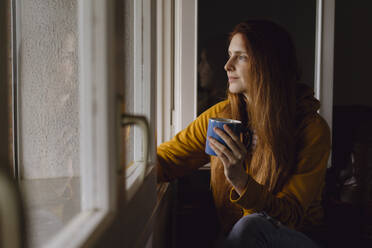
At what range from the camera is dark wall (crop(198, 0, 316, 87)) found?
168cm

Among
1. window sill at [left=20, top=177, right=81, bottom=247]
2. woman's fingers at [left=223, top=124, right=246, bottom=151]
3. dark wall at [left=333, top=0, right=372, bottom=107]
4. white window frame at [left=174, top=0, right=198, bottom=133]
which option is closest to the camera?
window sill at [left=20, top=177, right=81, bottom=247]

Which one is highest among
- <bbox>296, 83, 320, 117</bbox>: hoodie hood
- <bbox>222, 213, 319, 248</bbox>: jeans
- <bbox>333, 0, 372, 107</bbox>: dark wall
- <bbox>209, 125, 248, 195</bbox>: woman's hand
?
<bbox>333, 0, 372, 107</bbox>: dark wall

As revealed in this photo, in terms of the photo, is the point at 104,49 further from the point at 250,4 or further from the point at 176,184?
the point at 250,4

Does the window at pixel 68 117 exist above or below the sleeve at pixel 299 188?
above

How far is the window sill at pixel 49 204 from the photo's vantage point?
0.37 metres

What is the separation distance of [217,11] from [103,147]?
1.46 m

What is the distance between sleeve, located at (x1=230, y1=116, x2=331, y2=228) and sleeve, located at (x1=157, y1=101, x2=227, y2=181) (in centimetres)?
32

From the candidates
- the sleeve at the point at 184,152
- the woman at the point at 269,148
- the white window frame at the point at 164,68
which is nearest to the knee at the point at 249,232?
the woman at the point at 269,148

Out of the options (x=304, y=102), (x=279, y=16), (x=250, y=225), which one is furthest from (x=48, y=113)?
(x=279, y=16)

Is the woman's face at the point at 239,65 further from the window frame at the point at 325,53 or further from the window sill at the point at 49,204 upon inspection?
the window sill at the point at 49,204

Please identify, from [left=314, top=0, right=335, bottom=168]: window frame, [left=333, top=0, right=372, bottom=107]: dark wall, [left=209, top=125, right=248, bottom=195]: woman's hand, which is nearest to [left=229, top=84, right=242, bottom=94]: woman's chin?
[left=209, top=125, right=248, bottom=195]: woman's hand

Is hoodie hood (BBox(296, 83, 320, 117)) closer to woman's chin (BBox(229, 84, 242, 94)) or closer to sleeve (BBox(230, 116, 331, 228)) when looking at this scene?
sleeve (BBox(230, 116, 331, 228))

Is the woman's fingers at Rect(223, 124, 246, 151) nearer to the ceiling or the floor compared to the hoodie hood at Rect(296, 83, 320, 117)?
nearer to the floor

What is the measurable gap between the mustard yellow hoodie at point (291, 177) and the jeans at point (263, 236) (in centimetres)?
4
